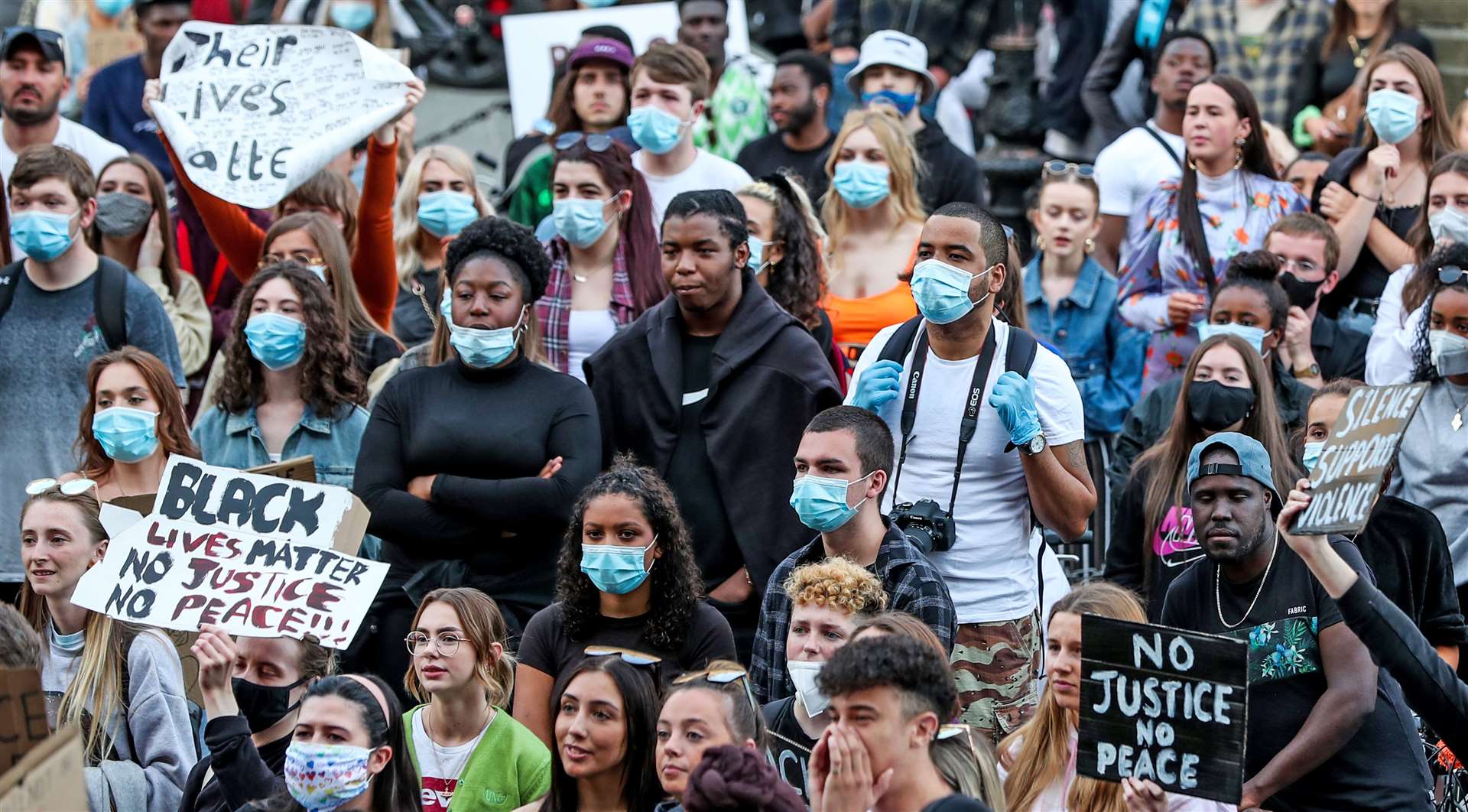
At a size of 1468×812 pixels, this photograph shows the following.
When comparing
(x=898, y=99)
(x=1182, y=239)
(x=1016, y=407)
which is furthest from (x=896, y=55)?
(x=1016, y=407)

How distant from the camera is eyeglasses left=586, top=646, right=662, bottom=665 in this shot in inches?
266

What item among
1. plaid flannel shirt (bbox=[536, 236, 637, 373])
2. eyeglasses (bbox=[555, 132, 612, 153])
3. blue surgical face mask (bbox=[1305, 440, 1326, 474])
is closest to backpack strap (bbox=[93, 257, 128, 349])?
plaid flannel shirt (bbox=[536, 236, 637, 373])

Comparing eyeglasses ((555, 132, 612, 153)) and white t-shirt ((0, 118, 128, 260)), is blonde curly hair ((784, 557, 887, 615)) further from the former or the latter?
white t-shirt ((0, 118, 128, 260))

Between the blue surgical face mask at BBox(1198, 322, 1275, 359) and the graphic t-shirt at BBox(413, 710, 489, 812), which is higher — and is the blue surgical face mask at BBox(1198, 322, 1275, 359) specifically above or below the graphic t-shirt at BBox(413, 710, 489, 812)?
above

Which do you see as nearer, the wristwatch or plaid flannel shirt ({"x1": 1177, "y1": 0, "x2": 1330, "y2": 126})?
the wristwatch

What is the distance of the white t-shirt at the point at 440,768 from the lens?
7195 millimetres

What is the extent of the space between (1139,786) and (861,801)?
1017 mm

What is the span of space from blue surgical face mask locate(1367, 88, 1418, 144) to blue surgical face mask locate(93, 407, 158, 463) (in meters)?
5.39

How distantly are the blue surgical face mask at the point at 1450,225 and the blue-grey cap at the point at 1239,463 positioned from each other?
2.67 m

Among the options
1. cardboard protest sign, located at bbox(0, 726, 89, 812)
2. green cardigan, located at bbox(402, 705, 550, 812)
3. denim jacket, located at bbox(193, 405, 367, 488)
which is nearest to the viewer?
cardboard protest sign, located at bbox(0, 726, 89, 812)

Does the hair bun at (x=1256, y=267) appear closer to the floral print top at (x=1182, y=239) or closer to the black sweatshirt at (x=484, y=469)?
the floral print top at (x=1182, y=239)

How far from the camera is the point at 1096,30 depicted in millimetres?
12750

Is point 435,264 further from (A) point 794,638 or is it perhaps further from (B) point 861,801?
(B) point 861,801

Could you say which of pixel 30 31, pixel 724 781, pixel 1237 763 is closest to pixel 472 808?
pixel 724 781
